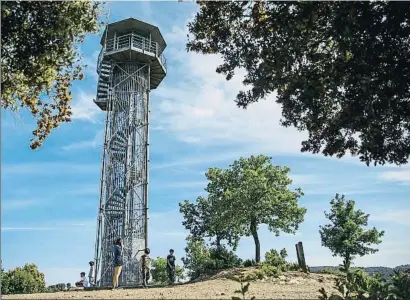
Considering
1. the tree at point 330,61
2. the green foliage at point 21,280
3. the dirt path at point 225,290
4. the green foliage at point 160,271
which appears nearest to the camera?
the tree at point 330,61

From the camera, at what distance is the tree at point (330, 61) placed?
8734 millimetres

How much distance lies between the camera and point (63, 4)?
357 inches

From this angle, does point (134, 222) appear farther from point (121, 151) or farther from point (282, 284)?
point (282, 284)

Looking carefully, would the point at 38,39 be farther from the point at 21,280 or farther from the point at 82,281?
the point at 21,280

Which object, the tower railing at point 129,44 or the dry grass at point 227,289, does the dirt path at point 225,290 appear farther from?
the tower railing at point 129,44

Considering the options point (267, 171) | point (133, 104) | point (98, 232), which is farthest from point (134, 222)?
point (267, 171)

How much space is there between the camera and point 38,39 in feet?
30.1

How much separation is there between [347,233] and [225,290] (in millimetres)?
33300

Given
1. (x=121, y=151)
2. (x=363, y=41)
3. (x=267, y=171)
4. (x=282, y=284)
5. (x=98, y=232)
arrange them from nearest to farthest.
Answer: (x=363, y=41) < (x=282, y=284) < (x=98, y=232) < (x=121, y=151) < (x=267, y=171)

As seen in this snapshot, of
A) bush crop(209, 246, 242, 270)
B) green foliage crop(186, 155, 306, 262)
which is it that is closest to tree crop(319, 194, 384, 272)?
green foliage crop(186, 155, 306, 262)

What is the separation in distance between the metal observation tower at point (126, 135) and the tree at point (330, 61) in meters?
19.7

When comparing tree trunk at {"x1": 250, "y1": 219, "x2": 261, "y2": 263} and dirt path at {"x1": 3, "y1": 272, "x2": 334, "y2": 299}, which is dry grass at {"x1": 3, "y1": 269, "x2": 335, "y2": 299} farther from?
tree trunk at {"x1": 250, "y1": 219, "x2": 261, "y2": 263}

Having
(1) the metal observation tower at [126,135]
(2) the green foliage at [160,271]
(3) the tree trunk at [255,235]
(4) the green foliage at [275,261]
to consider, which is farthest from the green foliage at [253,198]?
(2) the green foliage at [160,271]

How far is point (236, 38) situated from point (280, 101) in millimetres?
2155
